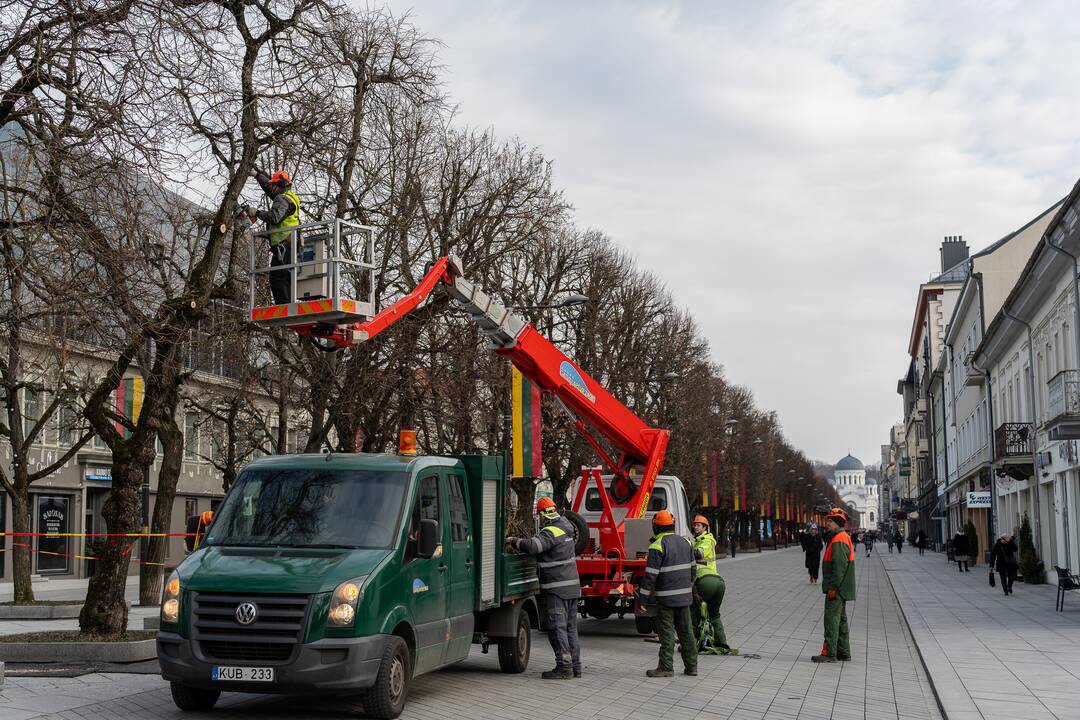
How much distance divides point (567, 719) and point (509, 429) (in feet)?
Answer: 60.7

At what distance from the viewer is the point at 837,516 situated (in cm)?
1464

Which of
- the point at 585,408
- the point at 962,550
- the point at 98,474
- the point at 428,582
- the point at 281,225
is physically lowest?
the point at 962,550

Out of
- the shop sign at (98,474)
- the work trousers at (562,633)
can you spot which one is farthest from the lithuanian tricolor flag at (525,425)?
the shop sign at (98,474)

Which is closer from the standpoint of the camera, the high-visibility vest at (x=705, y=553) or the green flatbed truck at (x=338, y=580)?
the green flatbed truck at (x=338, y=580)

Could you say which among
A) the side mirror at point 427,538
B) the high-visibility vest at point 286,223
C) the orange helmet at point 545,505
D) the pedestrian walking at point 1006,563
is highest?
the high-visibility vest at point 286,223

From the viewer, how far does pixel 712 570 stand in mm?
15688

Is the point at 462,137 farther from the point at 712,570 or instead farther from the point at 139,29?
the point at 139,29

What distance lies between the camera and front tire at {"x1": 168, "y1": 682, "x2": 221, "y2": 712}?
9.91 m

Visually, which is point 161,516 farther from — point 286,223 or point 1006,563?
point 1006,563

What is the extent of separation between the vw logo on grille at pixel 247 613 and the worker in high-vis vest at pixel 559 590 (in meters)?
4.12

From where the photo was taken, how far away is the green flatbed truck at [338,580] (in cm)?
930

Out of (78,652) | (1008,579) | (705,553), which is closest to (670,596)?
(705,553)

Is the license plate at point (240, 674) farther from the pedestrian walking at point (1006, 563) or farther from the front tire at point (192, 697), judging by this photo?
the pedestrian walking at point (1006, 563)

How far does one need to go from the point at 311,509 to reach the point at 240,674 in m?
1.83
